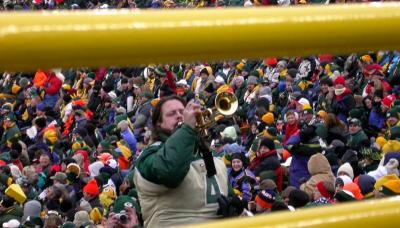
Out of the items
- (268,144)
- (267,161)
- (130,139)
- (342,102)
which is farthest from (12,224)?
(130,139)

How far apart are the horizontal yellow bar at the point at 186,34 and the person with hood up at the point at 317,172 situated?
6587 mm

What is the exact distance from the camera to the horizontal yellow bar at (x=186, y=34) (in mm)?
970

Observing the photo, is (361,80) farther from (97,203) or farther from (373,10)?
(373,10)

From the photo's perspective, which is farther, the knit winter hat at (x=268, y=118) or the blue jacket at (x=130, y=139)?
the blue jacket at (x=130, y=139)

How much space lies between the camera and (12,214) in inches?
378

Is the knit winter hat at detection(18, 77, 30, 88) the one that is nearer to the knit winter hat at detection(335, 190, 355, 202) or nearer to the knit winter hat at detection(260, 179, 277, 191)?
the knit winter hat at detection(260, 179, 277, 191)

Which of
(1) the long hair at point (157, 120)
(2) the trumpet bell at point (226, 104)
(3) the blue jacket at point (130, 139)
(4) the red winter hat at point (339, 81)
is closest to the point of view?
(1) the long hair at point (157, 120)

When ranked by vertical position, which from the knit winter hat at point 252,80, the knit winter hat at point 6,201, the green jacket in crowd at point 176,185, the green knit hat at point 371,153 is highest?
the knit winter hat at point 252,80

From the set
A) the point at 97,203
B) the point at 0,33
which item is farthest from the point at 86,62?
the point at 97,203

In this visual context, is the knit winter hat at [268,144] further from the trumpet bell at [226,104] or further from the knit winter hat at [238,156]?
the trumpet bell at [226,104]

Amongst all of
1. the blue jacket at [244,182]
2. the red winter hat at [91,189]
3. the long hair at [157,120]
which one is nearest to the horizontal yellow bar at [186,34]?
the long hair at [157,120]

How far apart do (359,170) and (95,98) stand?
28.5ft

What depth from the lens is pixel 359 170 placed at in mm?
8586

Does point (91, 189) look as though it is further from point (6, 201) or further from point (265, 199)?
point (265, 199)
